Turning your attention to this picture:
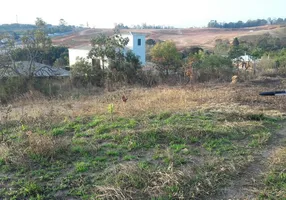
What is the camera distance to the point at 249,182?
3.33 m

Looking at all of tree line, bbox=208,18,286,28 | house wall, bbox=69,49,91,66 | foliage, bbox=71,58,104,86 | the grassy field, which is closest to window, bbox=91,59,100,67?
foliage, bbox=71,58,104,86

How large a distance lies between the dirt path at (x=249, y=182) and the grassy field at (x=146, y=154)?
0.04 ft

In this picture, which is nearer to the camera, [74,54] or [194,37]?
[74,54]

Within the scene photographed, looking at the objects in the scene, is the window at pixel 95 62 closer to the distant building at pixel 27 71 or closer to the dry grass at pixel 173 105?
the distant building at pixel 27 71

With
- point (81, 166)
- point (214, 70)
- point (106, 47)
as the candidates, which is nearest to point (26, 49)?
point (106, 47)

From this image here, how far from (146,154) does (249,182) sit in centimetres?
145

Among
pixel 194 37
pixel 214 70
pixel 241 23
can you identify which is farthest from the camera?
pixel 241 23

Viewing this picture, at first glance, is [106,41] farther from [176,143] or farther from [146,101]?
[176,143]

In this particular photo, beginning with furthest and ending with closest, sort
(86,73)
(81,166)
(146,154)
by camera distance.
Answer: (86,73), (146,154), (81,166)

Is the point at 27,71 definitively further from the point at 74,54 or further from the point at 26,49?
the point at 74,54

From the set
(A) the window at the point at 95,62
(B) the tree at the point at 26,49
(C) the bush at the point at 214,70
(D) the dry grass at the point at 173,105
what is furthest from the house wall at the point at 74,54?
(D) the dry grass at the point at 173,105

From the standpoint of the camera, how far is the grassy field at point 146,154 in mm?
3129

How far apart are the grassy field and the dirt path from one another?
11mm

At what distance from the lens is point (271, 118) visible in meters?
5.88
